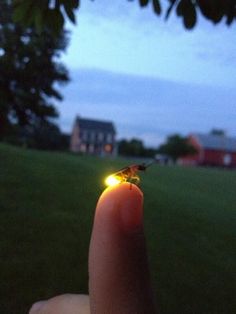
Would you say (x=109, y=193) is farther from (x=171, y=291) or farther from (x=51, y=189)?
(x=51, y=189)

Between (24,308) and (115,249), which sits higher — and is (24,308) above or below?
below

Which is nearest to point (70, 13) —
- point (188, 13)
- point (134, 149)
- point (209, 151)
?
point (188, 13)

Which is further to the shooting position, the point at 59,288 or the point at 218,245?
the point at 218,245

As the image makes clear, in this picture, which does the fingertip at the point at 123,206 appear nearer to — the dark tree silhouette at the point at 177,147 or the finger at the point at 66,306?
the finger at the point at 66,306

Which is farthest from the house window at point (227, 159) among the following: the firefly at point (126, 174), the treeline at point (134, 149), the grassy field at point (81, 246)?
the firefly at point (126, 174)

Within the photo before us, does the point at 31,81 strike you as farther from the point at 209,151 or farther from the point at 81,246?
the point at 81,246

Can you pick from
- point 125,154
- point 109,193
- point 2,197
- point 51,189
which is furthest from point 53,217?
point 125,154

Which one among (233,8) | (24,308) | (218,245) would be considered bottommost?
(24,308)
